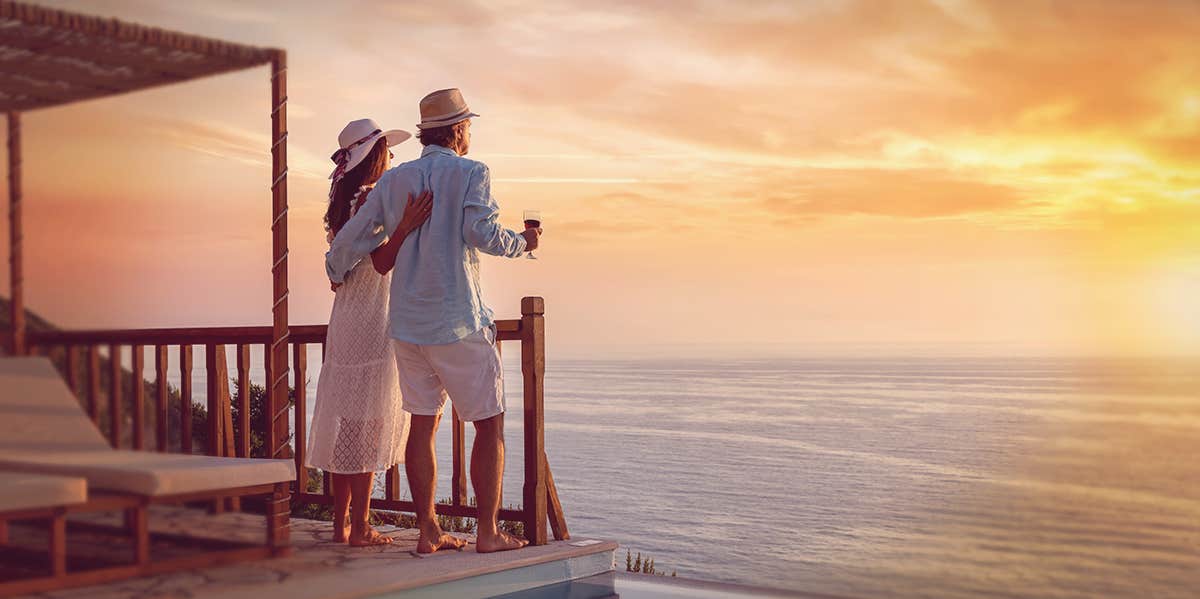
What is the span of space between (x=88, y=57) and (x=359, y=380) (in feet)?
4.76

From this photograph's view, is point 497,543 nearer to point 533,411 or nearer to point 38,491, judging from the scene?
point 533,411

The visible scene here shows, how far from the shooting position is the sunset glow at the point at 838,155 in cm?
4144

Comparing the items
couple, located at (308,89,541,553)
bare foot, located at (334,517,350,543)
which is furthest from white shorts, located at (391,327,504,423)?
bare foot, located at (334,517,350,543)

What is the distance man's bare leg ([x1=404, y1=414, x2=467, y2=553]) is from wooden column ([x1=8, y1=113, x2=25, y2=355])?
4.79 ft

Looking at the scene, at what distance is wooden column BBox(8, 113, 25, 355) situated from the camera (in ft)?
14.2

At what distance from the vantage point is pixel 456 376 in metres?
4.06

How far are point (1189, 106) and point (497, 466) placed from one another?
149 ft

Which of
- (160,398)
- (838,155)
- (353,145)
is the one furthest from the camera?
(838,155)

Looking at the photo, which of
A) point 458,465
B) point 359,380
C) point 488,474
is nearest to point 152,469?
point 359,380

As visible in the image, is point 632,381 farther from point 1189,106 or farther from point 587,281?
point 1189,106

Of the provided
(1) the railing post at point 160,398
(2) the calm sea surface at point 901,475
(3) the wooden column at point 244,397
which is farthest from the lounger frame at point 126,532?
(2) the calm sea surface at point 901,475

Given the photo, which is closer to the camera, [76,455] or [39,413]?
[76,455]

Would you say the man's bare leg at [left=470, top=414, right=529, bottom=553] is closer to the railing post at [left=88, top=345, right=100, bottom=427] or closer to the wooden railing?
the wooden railing

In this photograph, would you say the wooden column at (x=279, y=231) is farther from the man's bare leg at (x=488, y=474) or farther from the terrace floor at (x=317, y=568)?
the man's bare leg at (x=488, y=474)
